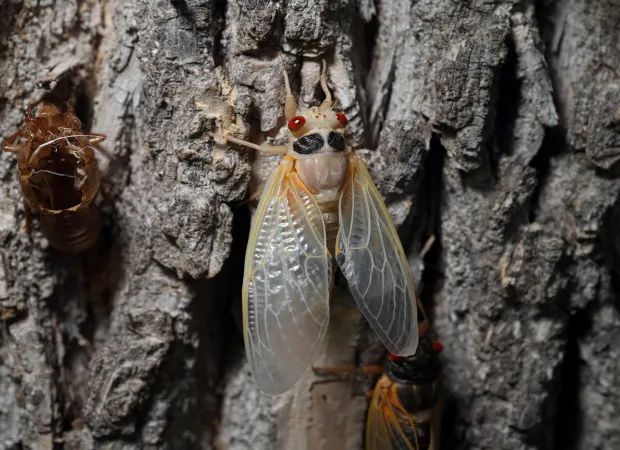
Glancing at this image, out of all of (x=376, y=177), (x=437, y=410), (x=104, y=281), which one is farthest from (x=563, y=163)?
(x=104, y=281)

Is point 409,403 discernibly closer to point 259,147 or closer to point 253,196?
point 253,196

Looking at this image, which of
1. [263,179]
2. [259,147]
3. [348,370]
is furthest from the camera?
[348,370]

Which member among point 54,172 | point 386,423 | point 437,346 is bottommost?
point 386,423

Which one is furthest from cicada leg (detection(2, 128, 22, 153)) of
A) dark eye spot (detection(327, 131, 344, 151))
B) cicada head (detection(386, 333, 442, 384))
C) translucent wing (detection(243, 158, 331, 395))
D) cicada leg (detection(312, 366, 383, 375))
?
cicada head (detection(386, 333, 442, 384))

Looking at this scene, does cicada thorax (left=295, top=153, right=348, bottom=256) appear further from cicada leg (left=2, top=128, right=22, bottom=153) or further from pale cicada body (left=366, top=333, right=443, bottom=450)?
cicada leg (left=2, top=128, right=22, bottom=153)

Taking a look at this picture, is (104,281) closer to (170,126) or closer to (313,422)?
(170,126)

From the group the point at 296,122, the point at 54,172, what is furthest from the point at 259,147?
the point at 54,172

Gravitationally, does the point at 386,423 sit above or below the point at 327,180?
below

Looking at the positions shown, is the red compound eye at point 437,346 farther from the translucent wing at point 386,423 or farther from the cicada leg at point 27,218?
the cicada leg at point 27,218
